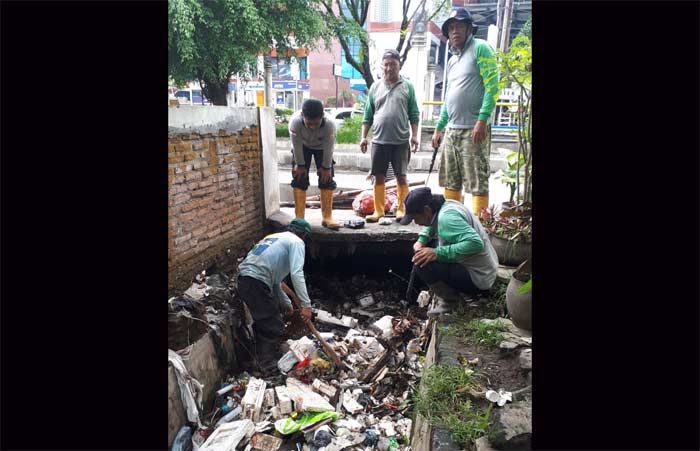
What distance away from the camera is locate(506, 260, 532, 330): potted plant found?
3238 millimetres

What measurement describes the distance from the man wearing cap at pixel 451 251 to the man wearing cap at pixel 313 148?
1.97m

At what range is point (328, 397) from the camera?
418 centimetres

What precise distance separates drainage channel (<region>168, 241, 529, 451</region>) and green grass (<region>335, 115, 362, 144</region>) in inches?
328

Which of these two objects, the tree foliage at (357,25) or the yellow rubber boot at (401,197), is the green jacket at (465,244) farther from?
the tree foliage at (357,25)

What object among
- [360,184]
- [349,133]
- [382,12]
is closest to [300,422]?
[360,184]

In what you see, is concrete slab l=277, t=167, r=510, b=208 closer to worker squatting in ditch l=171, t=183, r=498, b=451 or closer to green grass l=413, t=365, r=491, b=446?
worker squatting in ditch l=171, t=183, r=498, b=451

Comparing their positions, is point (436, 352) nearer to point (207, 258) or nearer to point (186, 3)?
point (207, 258)

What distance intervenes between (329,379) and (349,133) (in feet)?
32.7

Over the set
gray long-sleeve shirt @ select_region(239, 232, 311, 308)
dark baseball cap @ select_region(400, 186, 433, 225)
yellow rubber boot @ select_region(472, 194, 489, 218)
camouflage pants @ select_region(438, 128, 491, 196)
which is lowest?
gray long-sleeve shirt @ select_region(239, 232, 311, 308)

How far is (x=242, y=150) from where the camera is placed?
579cm

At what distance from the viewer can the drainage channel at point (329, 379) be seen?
120 inches

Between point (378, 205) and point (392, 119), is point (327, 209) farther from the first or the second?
point (392, 119)

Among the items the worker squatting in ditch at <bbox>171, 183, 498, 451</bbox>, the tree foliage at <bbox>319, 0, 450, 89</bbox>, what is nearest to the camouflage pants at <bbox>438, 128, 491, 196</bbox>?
the worker squatting in ditch at <bbox>171, 183, 498, 451</bbox>
